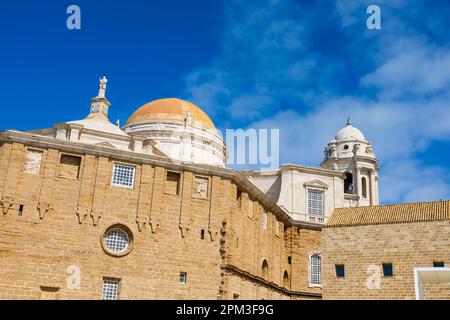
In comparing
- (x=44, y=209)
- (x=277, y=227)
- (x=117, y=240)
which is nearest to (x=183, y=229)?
(x=117, y=240)

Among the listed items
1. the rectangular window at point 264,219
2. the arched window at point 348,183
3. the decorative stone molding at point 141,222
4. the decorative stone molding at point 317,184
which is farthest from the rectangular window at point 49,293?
the arched window at point 348,183

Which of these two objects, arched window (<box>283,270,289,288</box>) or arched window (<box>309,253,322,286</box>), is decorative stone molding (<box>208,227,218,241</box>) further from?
arched window (<box>309,253,322,286</box>)

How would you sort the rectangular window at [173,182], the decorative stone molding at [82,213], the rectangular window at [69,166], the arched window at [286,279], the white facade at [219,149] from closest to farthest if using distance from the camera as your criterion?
the decorative stone molding at [82,213] < the rectangular window at [69,166] < the rectangular window at [173,182] < the arched window at [286,279] < the white facade at [219,149]

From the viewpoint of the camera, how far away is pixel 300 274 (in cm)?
3775

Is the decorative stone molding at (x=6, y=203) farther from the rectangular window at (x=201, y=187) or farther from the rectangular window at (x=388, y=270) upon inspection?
the rectangular window at (x=388, y=270)

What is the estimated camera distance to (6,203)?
24781 millimetres

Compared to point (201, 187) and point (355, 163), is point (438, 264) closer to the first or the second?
point (201, 187)

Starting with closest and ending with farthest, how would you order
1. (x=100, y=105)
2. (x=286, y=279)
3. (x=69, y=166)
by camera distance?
(x=69, y=166), (x=286, y=279), (x=100, y=105)

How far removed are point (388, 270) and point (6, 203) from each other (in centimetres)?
1963

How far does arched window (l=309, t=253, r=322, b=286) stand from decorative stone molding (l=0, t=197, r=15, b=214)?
21754mm

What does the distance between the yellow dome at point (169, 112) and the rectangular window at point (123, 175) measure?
24169 mm

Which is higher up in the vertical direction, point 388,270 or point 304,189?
point 304,189

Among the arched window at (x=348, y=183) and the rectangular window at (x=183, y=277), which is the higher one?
the arched window at (x=348, y=183)

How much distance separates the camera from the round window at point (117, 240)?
26109 millimetres
